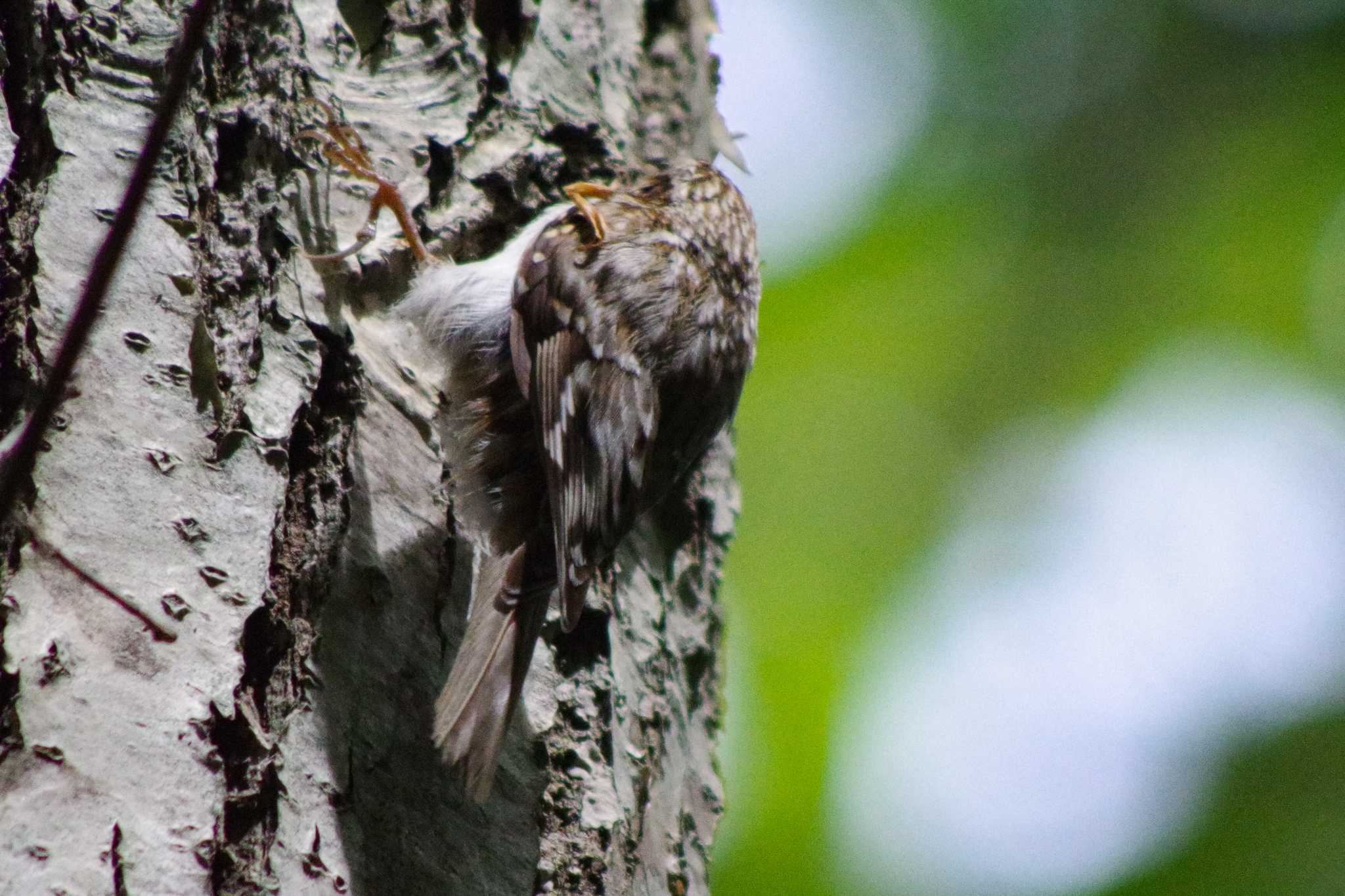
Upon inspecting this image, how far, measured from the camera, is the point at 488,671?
1.61 m

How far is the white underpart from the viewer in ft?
6.51

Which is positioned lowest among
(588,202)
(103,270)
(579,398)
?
(103,270)

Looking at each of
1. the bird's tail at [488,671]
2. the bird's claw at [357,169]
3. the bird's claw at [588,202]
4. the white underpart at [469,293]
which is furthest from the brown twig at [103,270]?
the bird's claw at [588,202]

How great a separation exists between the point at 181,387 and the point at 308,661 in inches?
13.3

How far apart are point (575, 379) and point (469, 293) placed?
0.75 feet

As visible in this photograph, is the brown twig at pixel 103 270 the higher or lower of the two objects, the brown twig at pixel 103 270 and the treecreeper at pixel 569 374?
the lower

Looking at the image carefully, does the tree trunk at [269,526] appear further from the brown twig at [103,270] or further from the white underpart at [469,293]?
the brown twig at [103,270]

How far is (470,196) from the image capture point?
6.96ft

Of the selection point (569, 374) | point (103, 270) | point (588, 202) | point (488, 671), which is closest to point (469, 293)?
point (569, 374)

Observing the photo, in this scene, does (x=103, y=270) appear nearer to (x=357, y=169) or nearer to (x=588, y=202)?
(x=357, y=169)

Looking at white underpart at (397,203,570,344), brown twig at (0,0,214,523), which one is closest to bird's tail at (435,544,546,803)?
white underpart at (397,203,570,344)

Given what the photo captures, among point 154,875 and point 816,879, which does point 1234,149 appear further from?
point 154,875

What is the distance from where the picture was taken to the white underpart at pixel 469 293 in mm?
1985

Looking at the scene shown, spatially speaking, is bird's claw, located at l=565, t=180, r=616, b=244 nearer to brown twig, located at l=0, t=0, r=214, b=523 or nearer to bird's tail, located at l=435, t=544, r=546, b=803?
bird's tail, located at l=435, t=544, r=546, b=803
